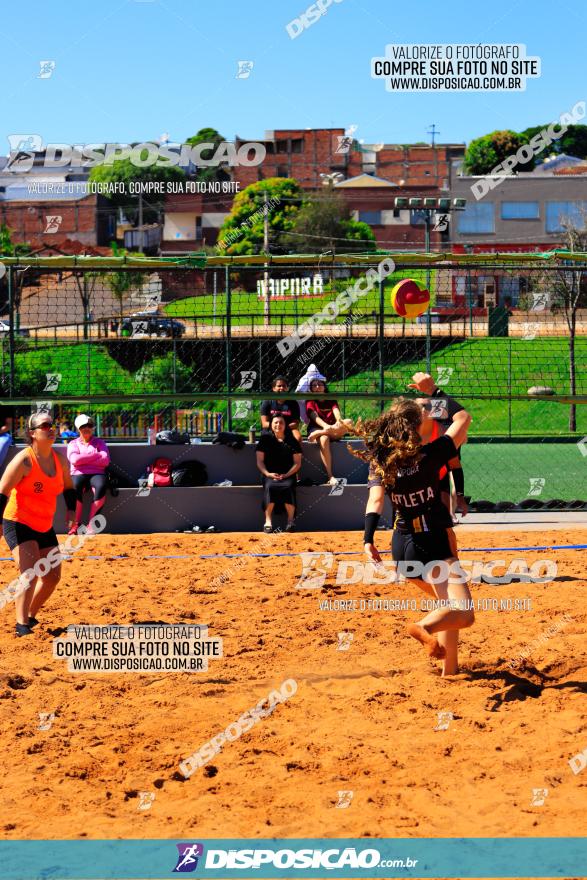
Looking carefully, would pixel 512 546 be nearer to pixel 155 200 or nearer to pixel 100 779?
pixel 100 779

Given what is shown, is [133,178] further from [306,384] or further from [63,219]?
[306,384]

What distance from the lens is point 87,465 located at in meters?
13.4

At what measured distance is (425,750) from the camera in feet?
19.5

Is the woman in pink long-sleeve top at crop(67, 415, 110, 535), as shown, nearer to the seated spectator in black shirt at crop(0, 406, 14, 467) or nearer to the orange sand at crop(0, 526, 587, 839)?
the seated spectator in black shirt at crop(0, 406, 14, 467)

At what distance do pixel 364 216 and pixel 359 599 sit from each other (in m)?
67.5

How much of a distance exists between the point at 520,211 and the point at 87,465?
5508 cm

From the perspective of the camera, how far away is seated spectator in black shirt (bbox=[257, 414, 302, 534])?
1335 cm

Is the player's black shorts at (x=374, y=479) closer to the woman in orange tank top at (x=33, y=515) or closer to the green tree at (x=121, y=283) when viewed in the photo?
the woman in orange tank top at (x=33, y=515)

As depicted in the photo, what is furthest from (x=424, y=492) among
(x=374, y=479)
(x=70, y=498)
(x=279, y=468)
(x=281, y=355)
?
(x=281, y=355)

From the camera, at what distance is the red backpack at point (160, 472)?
1359 centimetres

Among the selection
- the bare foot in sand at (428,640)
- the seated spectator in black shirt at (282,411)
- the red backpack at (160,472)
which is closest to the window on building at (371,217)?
the seated spectator in black shirt at (282,411)

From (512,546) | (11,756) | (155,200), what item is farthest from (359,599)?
(155,200)

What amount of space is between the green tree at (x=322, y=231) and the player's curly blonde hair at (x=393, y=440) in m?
51.9

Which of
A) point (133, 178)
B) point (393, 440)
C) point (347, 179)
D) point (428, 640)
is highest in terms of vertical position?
point (347, 179)
